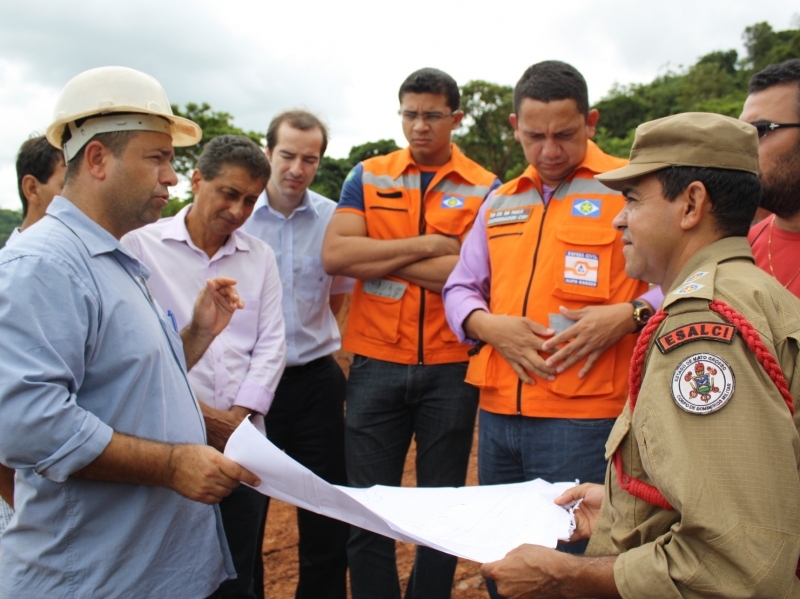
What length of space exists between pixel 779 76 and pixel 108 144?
2477 mm

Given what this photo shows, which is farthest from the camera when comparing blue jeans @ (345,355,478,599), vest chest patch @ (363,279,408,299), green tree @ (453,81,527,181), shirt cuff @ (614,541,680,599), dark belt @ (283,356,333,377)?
green tree @ (453,81,527,181)

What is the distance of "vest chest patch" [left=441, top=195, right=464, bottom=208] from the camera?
370 cm

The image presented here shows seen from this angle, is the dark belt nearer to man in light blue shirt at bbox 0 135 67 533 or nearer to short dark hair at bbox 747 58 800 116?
man in light blue shirt at bbox 0 135 67 533

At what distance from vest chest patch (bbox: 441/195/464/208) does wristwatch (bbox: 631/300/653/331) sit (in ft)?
4.00

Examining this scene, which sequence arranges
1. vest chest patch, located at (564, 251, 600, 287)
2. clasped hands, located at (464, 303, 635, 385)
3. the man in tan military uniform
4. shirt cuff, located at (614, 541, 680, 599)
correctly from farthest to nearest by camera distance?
vest chest patch, located at (564, 251, 600, 287) < clasped hands, located at (464, 303, 635, 385) < shirt cuff, located at (614, 541, 680, 599) < the man in tan military uniform

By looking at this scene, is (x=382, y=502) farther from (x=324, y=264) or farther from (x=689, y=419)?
(x=324, y=264)

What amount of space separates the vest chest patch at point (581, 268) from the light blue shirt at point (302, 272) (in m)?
1.67

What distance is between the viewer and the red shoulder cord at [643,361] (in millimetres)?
1522

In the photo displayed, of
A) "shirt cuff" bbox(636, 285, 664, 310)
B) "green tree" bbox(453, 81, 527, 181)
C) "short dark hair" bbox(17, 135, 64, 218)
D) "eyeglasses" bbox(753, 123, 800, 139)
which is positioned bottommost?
"shirt cuff" bbox(636, 285, 664, 310)

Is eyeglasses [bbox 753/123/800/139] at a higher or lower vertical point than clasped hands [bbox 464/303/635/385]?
higher

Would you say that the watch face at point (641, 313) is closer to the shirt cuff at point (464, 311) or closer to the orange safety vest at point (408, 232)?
the shirt cuff at point (464, 311)

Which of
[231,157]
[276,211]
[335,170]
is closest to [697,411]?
[231,157]

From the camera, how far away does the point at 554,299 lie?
2.97 meters

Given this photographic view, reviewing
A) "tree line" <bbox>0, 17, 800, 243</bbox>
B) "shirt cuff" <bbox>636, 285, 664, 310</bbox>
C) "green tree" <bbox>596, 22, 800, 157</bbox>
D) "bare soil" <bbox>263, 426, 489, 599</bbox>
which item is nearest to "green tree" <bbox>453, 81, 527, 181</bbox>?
"tree line" <bbox>0, 17, 800, 243</bbox>
